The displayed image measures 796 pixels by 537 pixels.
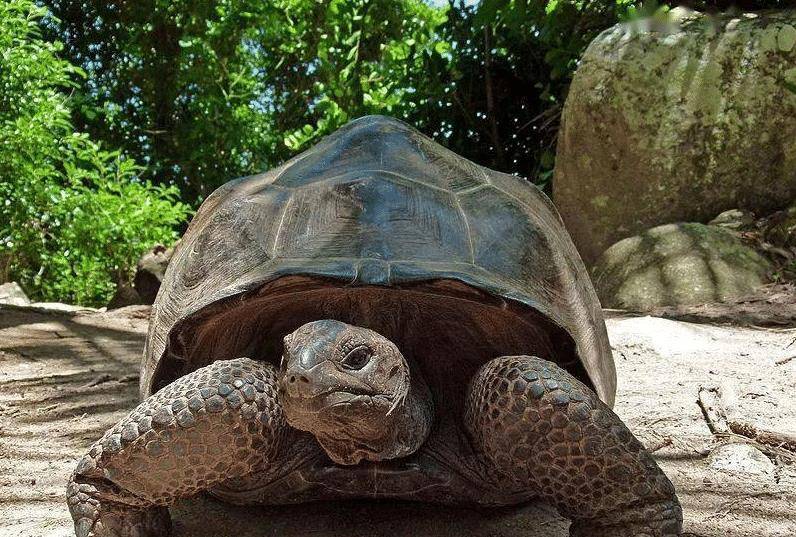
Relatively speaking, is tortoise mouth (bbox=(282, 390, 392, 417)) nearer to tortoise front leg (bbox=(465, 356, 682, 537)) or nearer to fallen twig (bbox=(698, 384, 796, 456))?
tortoise front leg (bbox=(465, 356, 682, 537))

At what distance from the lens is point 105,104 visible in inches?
426

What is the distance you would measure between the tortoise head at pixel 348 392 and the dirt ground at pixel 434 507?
27 cm

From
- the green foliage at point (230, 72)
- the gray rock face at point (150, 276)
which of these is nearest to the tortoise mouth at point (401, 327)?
the gray rock face at point (150, 276)

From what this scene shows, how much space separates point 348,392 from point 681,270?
4.44m

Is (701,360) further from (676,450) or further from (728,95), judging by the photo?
(728,95)

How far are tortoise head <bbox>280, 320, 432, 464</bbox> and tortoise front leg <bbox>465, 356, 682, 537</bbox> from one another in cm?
21

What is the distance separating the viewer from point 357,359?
61.9 inches

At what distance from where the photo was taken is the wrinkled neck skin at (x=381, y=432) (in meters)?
1.57

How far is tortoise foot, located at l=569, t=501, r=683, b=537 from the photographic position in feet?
5.19

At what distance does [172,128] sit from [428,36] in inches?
175

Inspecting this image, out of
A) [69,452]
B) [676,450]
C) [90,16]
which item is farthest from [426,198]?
[90,16]

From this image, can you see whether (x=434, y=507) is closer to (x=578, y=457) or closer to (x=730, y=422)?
(x=578, y=457)

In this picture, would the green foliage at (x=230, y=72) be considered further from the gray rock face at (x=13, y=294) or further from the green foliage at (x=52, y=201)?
the gray rock face at (x=13, y=294)

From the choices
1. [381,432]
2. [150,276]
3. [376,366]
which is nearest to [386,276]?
[376,366]
